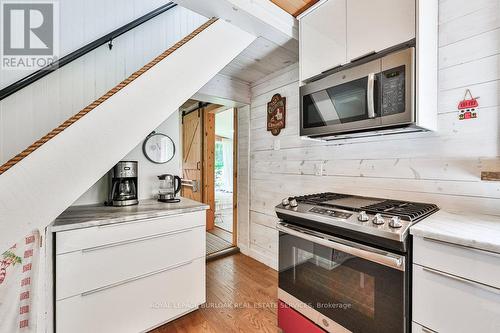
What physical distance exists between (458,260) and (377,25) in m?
1.26

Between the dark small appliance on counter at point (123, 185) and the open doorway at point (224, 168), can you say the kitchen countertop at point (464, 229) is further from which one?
the open doorway at point (224, 168)

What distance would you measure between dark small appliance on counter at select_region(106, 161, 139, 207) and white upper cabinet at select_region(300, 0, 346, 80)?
1584 millimetres

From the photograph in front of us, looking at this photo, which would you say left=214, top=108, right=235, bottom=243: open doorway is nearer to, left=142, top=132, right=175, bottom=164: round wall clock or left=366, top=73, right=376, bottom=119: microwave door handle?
left=142, top=132, right=175, bottom=164: round wall clock

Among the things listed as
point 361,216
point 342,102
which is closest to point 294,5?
point 342,102

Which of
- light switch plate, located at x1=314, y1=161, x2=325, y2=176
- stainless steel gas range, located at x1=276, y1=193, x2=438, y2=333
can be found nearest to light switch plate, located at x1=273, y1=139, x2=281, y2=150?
light switch plate, located at x1=314, y1=161, x2=325, y2=176

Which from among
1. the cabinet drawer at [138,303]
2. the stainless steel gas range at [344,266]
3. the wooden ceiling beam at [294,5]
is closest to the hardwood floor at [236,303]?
the cabinet drawer at [138,303]

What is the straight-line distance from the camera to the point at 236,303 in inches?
76.7

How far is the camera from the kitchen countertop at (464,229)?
80cm

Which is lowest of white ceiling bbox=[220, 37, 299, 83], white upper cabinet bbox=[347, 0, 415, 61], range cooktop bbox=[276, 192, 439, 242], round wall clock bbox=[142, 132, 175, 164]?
range cooktop bbox=[276, 192, 439, 242]

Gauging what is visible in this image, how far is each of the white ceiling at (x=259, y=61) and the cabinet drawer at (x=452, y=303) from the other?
6.33ft

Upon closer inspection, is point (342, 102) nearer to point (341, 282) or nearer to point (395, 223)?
point (395, 223)

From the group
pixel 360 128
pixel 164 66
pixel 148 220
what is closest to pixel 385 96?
pixel 360 128

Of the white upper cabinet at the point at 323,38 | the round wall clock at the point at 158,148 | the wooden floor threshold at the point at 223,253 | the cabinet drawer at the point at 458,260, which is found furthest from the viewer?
the wooden floor threshold at the point at 223,253

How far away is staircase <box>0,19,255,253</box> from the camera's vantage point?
970 mm
